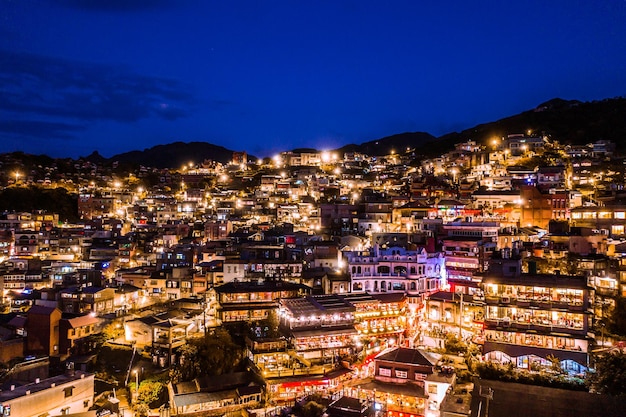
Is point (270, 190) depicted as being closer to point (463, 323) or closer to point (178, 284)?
point (178, 284)

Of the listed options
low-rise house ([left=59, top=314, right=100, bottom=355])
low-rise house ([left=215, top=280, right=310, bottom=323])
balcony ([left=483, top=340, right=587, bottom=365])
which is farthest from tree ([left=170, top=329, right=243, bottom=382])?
balcony ([left=483, top=340, right=587, bottom=365])

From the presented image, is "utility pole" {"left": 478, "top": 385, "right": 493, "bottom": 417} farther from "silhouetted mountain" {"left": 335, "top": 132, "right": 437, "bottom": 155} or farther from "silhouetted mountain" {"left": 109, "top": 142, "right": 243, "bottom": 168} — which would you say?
"silhouetted mountain" {"left": 109, "top": 142, "right": 243, "bottom": 168}

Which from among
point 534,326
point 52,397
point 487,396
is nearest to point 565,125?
point 534,326

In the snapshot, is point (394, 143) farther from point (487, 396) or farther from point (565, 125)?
point (487, 396)

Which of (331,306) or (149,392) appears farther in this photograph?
(331,306)

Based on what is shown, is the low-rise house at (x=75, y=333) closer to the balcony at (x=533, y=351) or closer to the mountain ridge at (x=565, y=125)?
the balcony at (x=533, y=351)

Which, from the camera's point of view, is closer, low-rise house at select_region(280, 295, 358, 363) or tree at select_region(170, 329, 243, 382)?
tree at select_region(170, 329, 243, 382)

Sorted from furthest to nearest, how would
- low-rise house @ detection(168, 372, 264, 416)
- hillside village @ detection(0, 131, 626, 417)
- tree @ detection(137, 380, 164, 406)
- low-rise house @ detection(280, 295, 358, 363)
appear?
low-rise house @ detection(280, 295, 358, 363) < tree @ detection(137, 380, 164, 406) < hillside village @ detection(0, 131, 626, 417) < low-rise house @ detection(168, 372, 264, 416)
